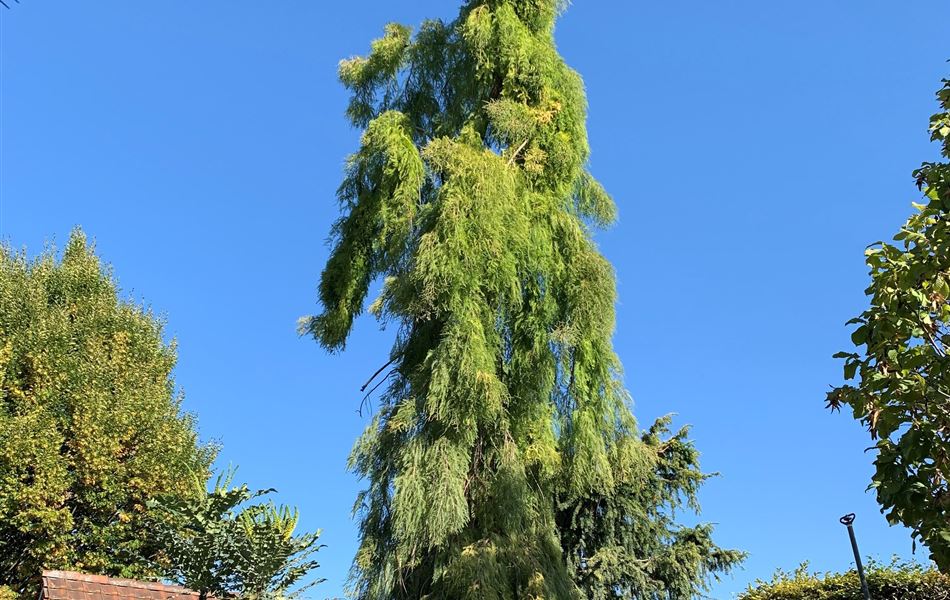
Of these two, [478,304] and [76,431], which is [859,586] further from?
[76,431]

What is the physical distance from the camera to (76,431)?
1146 cm

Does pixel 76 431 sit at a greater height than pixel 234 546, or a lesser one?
greater

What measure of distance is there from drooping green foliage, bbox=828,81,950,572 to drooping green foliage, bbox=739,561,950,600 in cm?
431

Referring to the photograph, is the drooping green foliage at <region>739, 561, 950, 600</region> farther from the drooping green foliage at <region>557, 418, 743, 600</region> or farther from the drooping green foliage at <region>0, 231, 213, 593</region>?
the drooping green foliage at <region>0, 231, 213, 593</region>

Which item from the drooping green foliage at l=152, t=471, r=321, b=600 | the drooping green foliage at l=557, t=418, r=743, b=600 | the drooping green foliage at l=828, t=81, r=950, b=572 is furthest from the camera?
the drooping green foliage at l=557, t=418, r=743, b=600

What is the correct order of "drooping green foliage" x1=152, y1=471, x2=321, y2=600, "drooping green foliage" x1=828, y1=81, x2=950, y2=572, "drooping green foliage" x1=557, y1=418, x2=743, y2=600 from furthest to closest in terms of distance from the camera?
1. "drooping green foliage" x1=557, y1=418, x2=743, y2=600
2. "drooping green foliage" x1=152, y1=471, x2=321, y2=600
3. "drooping green foliage" x1=828, y1=81, x2=950, y2=572

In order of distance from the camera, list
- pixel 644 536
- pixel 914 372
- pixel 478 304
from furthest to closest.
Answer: pixel 644 536
pixel 478 304
pixel 914 372

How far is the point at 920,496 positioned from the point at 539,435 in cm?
375

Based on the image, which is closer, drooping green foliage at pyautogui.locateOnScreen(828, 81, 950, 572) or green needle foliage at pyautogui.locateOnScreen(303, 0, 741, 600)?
drooping green foliage at pyautogui.locateOnScreen(828, 81, 950, 572)

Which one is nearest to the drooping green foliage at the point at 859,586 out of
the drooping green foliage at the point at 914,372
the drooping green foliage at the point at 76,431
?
the drooping green foliage at the point at 914,372

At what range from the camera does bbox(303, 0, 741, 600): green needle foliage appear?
6.27 meters

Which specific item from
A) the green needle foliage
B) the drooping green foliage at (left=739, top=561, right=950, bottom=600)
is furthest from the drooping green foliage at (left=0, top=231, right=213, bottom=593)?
the drooping green foliage at (left=739, top=561, right=950, bottom=600)

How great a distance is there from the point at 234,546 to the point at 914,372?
15.4 ft

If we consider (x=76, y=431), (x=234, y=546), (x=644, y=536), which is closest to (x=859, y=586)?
(x=644, y=536)
